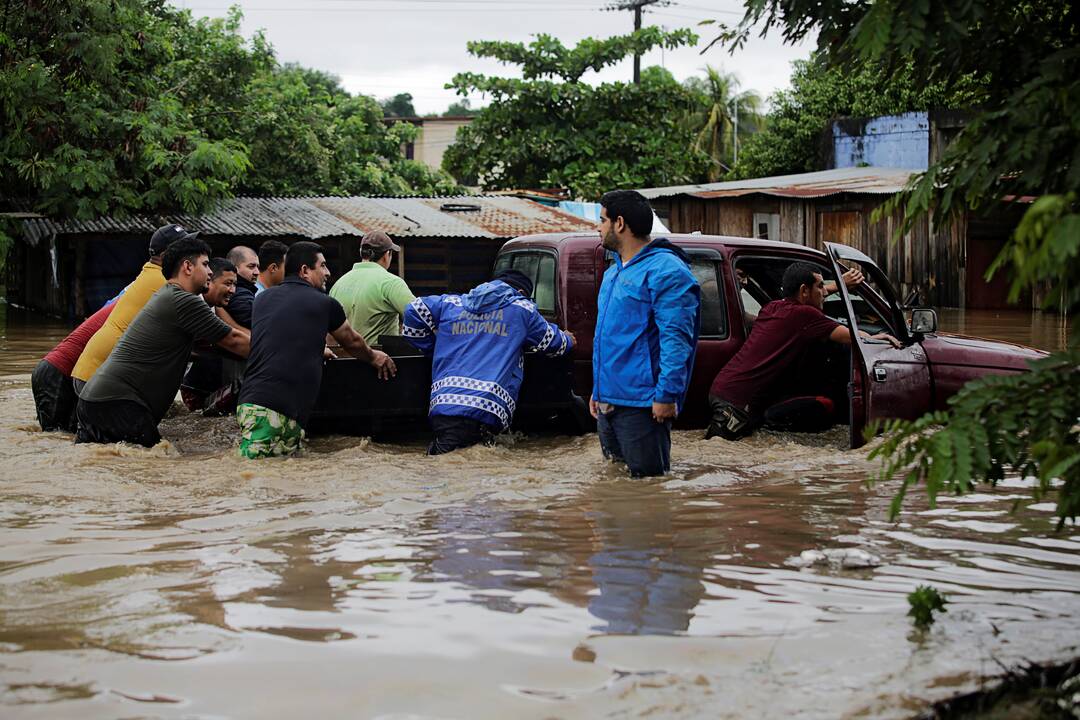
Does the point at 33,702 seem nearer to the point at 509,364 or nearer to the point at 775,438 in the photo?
the point at 509,364

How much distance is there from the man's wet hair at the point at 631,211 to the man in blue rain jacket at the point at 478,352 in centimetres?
145

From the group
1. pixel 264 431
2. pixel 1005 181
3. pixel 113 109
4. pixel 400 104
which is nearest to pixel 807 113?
pixel 113 109

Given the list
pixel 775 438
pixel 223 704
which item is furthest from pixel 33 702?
pixel 775 438

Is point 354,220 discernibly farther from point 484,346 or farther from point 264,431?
point 264,431

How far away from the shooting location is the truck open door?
745cm

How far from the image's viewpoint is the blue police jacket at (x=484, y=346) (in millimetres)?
7457

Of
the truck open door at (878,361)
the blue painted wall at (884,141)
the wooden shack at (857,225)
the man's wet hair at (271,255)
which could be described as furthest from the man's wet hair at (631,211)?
the blue painted wall at (884,141)

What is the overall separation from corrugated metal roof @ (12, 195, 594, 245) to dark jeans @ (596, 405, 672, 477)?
681 inches

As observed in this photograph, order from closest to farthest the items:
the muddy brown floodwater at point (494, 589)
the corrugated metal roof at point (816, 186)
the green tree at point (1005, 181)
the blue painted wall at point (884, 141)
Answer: the green tree at point (1005, 181) < the muddy brown floodwater at point (494, 589) < the corrugated metal roof at point (816, 186) < the blue painted wall at point (884, 141)

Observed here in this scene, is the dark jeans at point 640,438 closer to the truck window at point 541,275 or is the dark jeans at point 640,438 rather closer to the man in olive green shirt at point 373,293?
the truck window at point 541,275

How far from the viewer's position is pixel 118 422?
7.46 m

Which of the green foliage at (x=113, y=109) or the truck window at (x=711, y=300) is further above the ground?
the green foliage at (x=113, y=109)

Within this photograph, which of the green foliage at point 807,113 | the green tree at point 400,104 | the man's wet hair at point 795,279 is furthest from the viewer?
the green tree at point 400,104

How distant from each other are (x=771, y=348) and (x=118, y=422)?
168 inches
